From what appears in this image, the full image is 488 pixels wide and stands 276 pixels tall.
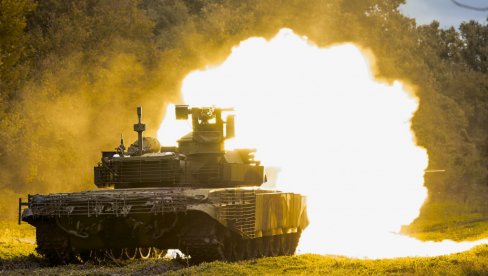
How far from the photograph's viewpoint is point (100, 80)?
52125mm

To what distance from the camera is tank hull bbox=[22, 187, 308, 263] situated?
2259cm

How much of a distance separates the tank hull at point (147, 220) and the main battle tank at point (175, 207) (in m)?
0.02

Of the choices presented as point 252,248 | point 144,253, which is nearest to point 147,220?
point 252,248

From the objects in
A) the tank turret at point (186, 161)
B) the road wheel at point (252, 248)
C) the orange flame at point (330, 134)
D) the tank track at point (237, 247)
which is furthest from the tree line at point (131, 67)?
the road wheel at point (252, 248)

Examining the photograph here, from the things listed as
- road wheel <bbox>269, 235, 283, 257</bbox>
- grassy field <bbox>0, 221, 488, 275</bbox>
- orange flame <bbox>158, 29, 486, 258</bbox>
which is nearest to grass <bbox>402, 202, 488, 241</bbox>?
orange flame <bbox>158, 29, 486, 258</bbox>

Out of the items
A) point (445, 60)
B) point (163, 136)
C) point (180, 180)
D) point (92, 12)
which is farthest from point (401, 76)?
point (180, 180)

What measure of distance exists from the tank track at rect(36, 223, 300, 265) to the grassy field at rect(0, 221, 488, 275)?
0.40 metres

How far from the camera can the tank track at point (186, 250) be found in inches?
907

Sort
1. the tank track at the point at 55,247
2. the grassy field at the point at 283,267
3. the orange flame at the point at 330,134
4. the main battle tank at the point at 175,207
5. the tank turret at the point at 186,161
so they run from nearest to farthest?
the grassy field at the point at 283,267
the main battle tank at the point at 175,207
the tank track at the point at 55,247
the tank turret at the point at 186,161
the orange flame at the point at 330,134

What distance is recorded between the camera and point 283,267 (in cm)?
2277

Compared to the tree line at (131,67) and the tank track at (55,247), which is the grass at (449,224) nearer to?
the tree line at (131,67)

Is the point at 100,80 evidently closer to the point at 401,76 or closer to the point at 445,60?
the point at 401,76

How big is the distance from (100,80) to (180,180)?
26804 millimetres

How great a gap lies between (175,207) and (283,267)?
8.76 feet
